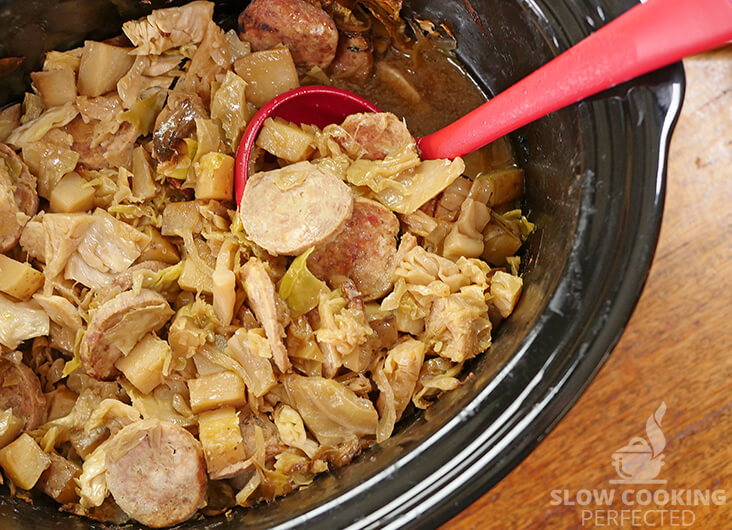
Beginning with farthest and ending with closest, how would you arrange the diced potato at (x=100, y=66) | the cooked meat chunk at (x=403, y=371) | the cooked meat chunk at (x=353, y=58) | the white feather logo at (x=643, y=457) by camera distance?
1. the cooked meat chunk at (x=353, y=58)
2. the diced potato at (x=100, y=66)
3. the cooked meat chunk at (x=403, y=371)
4. the white feather logo at (x=643, y=457)

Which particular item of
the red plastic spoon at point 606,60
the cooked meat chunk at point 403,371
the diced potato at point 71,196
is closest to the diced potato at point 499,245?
the red plastic spoon at point 606,60

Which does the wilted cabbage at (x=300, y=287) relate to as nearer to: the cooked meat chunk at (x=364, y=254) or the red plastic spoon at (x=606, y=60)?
the cooked meat chunk at (x=364, y=254)

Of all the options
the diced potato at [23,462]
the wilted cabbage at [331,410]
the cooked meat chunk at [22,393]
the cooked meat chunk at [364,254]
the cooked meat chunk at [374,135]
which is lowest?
the diced potato at [23,462]

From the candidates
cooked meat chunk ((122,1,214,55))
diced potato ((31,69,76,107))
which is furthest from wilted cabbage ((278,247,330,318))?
diced potato ((31,69,76,107))

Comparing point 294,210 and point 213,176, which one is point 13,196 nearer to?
point 213,176

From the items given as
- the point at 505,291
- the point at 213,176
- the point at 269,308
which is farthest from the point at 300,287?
the point at 505,291

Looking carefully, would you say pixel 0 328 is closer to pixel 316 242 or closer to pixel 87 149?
pixel 87 149

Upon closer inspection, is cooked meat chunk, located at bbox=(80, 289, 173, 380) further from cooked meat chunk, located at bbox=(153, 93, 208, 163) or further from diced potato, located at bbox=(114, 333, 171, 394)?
cooked meat chunk, located at bbox=(153, 93, 208, 163)
